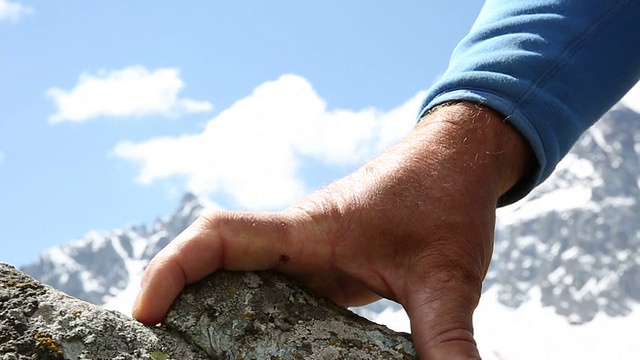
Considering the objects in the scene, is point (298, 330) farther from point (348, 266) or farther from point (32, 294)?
point (32, 294)

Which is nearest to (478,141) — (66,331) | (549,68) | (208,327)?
(549,68)

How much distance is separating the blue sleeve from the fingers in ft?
3.50

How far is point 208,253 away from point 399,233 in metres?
0.87

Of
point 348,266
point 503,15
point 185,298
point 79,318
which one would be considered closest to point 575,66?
point 503,15

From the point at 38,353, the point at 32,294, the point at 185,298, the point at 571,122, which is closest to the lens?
the point at 38,353

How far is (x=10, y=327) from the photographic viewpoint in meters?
3.28

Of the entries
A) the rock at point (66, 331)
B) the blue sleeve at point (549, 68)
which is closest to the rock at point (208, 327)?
the rock at point (66, 331)

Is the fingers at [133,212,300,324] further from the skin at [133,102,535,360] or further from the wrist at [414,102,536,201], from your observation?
the wrist at [414,102,536,201]

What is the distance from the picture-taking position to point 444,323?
3.48 m

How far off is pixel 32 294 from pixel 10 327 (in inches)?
8.8

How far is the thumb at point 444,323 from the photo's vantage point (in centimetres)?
343

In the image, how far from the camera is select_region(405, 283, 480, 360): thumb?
11.3 ft

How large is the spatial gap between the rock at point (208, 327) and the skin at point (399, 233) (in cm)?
10

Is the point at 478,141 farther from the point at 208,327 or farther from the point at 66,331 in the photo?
the point at 66,331
